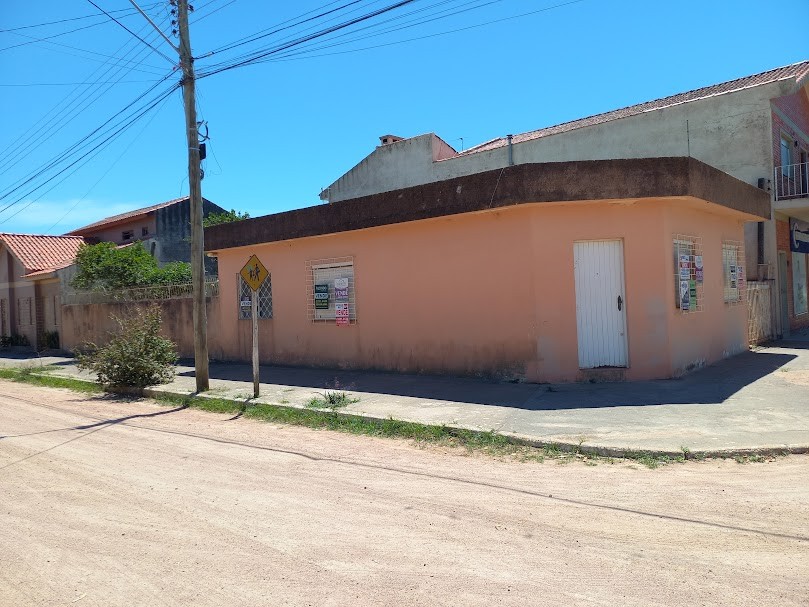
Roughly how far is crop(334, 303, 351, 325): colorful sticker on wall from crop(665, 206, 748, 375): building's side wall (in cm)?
637

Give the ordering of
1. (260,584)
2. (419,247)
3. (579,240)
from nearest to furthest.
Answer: (260,584), (579,240), (419,247)

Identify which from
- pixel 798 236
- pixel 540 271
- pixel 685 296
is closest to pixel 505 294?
pixel 540 271

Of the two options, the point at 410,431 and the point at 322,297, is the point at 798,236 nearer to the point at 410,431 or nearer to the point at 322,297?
the point at 322,297

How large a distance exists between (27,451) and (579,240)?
8714mm

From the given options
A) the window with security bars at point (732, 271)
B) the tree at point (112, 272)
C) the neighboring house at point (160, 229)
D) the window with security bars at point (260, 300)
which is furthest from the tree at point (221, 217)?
the window with security bars at point (732, 271)

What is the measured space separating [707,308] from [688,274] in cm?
134

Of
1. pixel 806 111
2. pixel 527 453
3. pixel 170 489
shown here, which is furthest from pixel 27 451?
pixel 806 111

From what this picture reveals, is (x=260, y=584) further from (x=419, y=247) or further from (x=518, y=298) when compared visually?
(x=419, y=247)

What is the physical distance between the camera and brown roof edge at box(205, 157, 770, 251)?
9945 millimetres

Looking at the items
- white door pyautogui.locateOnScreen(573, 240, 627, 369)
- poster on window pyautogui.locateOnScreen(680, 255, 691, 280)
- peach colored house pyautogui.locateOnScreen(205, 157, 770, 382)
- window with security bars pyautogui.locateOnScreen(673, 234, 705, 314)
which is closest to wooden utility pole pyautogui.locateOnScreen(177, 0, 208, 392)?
peach colored house pyautogui.locateOnScreen(205, 157, 770, 382)

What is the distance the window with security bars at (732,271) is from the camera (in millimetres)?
13516

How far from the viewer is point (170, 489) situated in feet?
19.4

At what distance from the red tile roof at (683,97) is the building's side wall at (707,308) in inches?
228

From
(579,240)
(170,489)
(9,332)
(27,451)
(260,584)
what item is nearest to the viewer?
(260,584)
